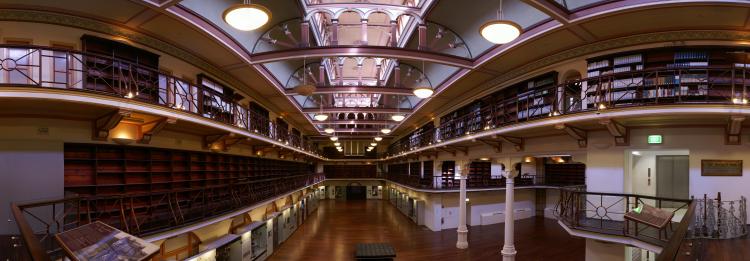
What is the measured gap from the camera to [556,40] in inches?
301

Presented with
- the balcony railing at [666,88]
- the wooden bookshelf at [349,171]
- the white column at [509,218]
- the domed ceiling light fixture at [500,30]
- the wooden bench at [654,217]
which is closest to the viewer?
the wooden bench at [654,217]

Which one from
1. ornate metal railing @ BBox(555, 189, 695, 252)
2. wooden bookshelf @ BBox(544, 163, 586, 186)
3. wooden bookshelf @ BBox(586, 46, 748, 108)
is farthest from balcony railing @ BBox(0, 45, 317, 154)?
wooden bookshelf @ BBox(544, 163, 586, 186)

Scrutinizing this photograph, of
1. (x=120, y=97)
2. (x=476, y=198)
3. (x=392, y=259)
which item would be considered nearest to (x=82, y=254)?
(x=120, y=97)

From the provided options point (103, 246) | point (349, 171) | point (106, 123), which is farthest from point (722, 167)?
point (349, 171)

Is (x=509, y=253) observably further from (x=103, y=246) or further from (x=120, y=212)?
(x=103, y=246)

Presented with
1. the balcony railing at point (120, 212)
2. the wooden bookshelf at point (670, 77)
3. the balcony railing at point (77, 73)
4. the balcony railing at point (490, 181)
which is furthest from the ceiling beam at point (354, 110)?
the wooden bookshelf at point (670, 77)

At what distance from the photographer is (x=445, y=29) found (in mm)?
10625

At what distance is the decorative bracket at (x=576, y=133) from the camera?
731cm

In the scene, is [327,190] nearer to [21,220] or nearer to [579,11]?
[579,11]

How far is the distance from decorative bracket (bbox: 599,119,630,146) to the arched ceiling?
1696 millimetres

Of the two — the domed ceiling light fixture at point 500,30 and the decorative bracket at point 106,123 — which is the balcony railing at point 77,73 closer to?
the decorative bracket at point 106,123

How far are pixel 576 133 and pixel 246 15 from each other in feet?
22.5

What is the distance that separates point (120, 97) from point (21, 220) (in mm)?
4416

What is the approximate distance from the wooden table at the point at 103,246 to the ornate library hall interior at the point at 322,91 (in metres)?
0.02
